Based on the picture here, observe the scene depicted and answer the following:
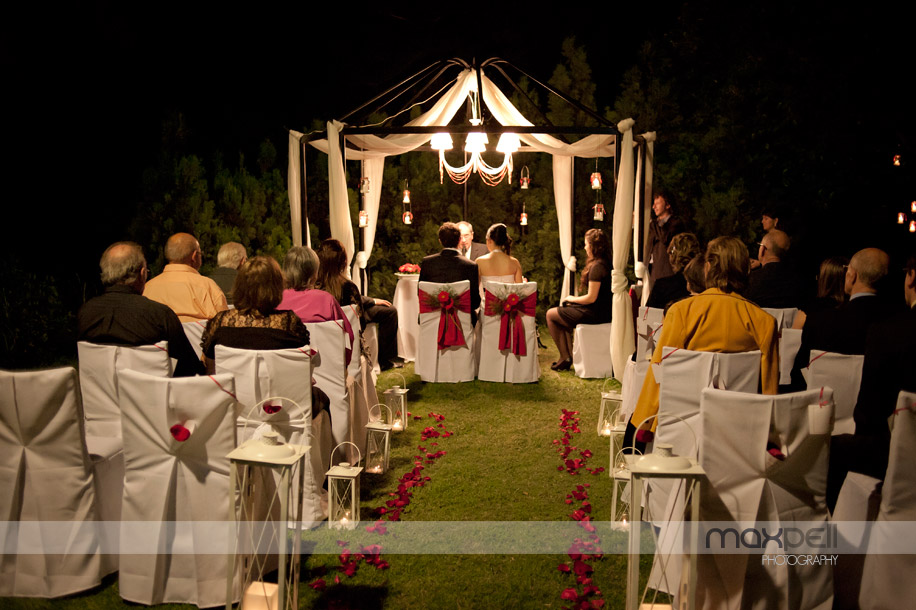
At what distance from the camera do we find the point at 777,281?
4.85 metres

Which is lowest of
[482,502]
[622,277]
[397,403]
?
[482,502]

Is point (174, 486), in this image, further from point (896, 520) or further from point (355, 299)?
point (355, 299)

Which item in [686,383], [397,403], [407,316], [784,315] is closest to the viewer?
[686,383]

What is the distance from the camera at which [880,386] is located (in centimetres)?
263

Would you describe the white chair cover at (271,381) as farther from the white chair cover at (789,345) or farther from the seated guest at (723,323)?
the white chair cover at (789,345)

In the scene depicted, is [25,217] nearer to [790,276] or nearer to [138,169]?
[138,169]

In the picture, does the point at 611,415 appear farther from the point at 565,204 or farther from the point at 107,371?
the point at 565,204

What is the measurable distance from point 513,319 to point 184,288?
2.80m

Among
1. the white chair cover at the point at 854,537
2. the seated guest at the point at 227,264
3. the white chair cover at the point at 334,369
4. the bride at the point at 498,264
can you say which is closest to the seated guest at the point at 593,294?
the bride at the point at 498,264

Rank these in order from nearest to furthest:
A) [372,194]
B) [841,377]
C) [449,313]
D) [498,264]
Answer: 1. [841,377]
2. [449,313]
3. [498,264]
4. [372,194]

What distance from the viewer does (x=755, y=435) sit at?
2.25 metres

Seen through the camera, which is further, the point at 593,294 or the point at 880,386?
the point at 593,294

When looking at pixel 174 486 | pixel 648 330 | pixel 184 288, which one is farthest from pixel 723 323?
pixel 184 288

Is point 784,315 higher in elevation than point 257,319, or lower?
lower
